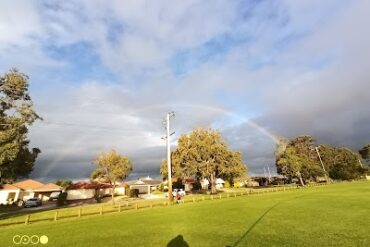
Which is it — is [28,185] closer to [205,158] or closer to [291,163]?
[205,158]

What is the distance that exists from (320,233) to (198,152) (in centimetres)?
5697

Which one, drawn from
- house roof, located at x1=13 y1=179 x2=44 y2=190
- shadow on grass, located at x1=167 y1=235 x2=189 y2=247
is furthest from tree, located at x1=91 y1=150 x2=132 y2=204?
shadow on grass, located at x1=167 y1=235 x2=189 y2=247

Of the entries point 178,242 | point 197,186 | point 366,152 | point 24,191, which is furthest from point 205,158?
point 366,152

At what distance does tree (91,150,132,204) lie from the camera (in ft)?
192

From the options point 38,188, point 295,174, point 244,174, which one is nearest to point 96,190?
point 38,188

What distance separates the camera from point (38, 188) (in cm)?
8812

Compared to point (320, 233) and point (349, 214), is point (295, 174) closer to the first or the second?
point (349, 214)

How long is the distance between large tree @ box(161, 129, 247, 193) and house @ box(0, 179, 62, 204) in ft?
125

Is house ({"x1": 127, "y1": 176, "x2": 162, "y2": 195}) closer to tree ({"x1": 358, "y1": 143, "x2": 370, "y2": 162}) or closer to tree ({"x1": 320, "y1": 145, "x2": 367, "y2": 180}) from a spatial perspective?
tree ({"x1": 320, "y1": 145, "x2": 367, "y2": 180})

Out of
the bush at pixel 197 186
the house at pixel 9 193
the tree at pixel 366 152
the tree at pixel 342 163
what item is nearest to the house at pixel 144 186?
the bush at pixel 197 186

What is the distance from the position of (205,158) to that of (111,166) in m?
21.3

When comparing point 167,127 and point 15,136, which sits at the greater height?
point 167,127

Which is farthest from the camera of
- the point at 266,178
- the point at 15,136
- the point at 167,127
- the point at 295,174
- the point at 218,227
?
the point at 266,178

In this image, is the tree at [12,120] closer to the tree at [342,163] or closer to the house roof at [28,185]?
the house roof at [28,185]
